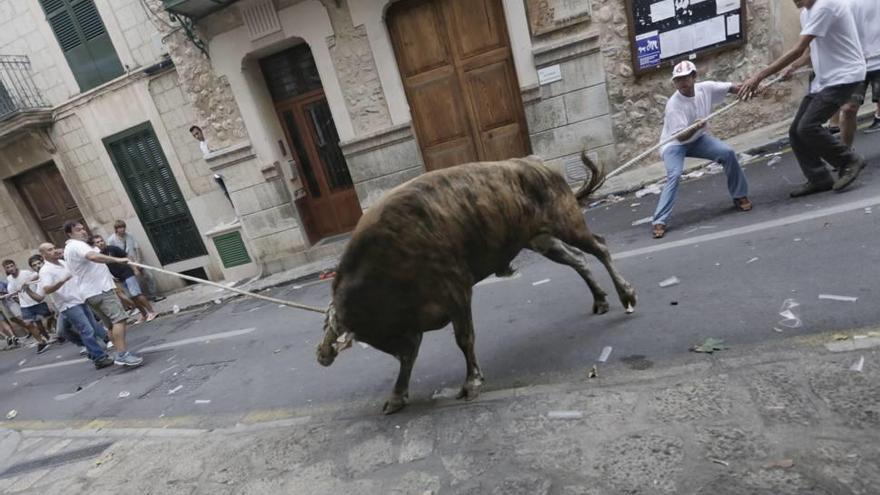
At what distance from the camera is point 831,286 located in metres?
3.04

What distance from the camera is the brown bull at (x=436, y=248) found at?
105 inches

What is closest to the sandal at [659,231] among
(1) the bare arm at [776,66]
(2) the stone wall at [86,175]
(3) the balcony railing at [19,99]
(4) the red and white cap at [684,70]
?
(1) the bare arm at [776,66]

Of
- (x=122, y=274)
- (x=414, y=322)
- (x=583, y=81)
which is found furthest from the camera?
(x=122, y=274)

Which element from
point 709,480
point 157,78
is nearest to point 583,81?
point 709,480

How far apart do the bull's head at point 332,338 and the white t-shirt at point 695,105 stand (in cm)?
395

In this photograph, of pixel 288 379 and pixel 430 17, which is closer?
pixel 288 379

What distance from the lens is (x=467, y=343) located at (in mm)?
3014

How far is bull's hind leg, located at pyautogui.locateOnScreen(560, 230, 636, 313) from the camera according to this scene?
328 cm

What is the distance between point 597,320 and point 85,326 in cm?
674

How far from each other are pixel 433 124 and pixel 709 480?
756 centimetres

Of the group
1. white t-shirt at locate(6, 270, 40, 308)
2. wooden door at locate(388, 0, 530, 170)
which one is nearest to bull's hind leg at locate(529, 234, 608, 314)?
wooden door at locate(388, 0, 530, 170)

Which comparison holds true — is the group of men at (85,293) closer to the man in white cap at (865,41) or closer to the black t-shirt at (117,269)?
the black t-shirt at (117,269)

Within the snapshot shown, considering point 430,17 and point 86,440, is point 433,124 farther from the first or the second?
point 86,440

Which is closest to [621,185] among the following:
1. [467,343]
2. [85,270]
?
[467,343]
